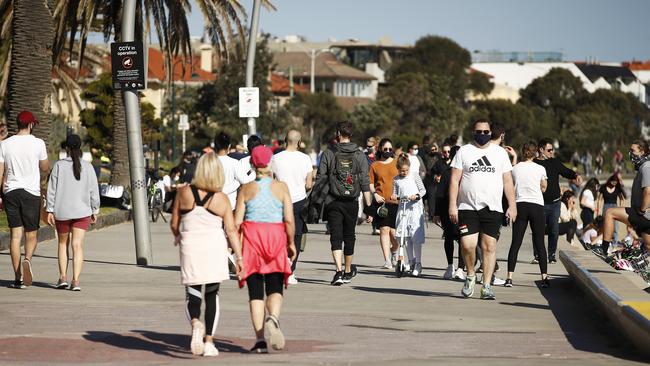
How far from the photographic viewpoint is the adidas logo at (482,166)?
1414cm

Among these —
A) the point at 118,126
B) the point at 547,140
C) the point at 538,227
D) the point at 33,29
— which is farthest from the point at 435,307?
the point at 118,126

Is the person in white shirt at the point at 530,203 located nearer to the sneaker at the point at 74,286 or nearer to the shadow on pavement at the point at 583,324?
the shadow on pavement at the point at 583,324

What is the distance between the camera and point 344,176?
16078mm

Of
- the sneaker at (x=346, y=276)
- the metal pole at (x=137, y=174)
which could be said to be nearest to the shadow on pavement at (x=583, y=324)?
the sneaker at (x=346, y=276)

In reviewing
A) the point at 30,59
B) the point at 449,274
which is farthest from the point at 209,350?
the point at 30,59

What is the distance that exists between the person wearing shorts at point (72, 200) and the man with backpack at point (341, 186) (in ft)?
9.15

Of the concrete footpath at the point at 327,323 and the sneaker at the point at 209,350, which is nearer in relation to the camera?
the sneaker at the point at 209,350

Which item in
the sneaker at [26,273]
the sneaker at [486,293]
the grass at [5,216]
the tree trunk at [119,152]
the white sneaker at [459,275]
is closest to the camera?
the sneaker at [486,293]

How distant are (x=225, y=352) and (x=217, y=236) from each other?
2.86 feet

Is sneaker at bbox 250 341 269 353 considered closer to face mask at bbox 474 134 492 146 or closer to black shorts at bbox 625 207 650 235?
face mask at bbox 474 134 492 146

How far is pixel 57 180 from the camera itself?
1466 cm

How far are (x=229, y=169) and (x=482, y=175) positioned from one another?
3399 mm

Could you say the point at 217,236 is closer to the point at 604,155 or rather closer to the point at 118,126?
the point at 118,126

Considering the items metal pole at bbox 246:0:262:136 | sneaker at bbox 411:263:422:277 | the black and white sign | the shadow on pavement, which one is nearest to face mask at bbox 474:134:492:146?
the shadow on pavement
